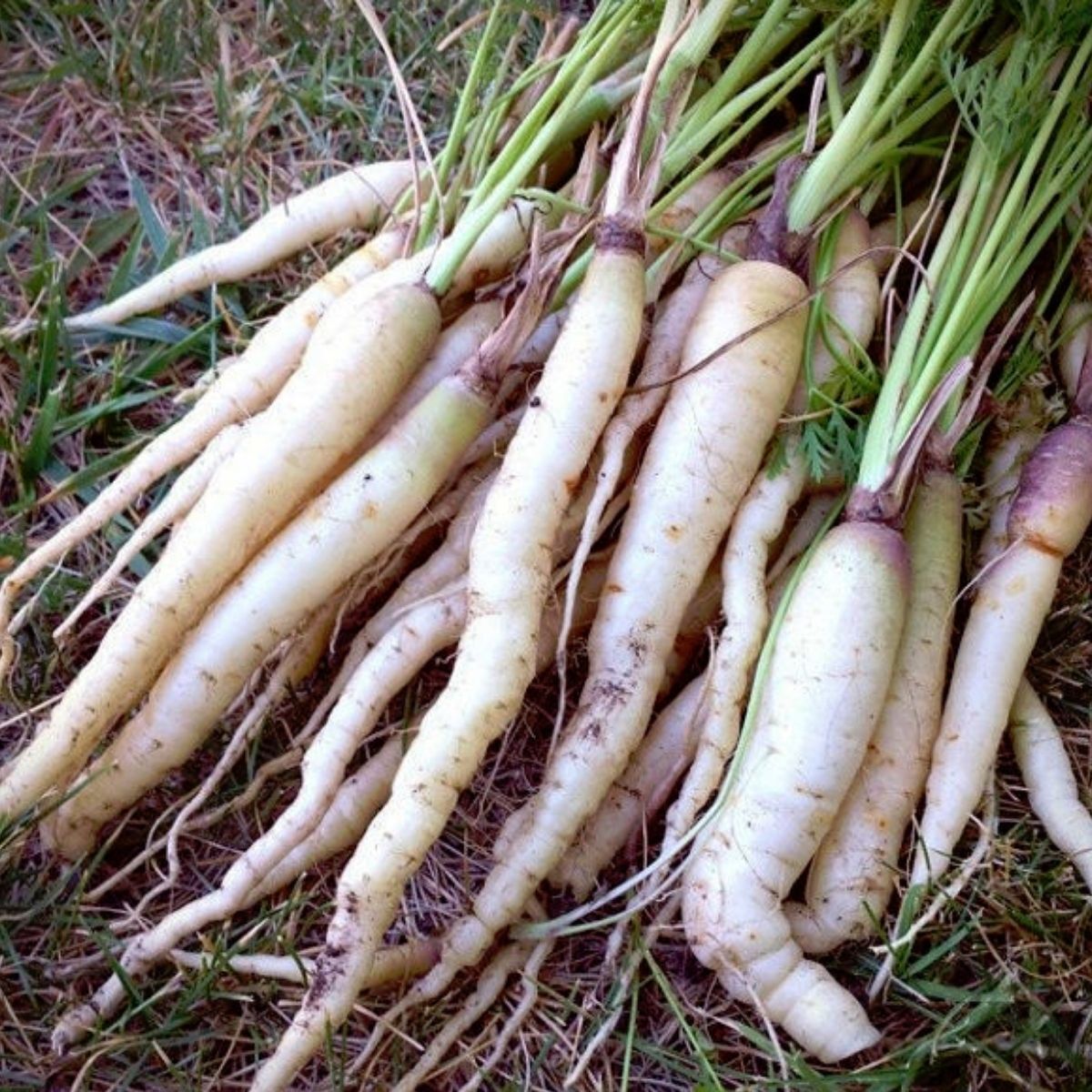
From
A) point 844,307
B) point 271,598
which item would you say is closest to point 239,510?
point 271,598

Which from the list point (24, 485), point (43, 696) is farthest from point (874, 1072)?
point (24, 485)

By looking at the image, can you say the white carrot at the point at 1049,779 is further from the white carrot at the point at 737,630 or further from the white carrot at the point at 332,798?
the white carrot at the point at 332,798

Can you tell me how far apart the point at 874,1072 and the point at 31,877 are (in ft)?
3.59

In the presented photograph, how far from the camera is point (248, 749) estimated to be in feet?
6.32

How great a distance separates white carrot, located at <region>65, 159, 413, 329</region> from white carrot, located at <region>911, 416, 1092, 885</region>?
1.10m

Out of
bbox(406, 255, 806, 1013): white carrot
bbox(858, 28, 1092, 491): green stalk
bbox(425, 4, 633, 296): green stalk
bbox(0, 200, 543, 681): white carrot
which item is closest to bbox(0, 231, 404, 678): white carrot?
bbox(0, 200, 543, 681): white carrot

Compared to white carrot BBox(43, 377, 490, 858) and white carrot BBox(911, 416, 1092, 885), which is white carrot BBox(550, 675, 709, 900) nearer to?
white carrot BBox(911, 416, 1092, 885)

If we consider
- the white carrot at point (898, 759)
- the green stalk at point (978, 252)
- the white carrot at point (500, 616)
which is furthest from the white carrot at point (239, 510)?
the white carrot at point (898, 759)

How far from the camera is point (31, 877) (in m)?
1.87

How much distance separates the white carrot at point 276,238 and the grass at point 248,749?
0.17ft

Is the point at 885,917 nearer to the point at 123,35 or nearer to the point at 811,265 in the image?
the point at 811,265

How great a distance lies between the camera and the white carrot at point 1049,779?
1814 millimetres

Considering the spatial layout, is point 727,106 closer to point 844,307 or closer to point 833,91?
point 833,91

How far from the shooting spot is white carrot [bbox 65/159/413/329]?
2301 mm
